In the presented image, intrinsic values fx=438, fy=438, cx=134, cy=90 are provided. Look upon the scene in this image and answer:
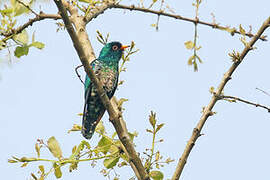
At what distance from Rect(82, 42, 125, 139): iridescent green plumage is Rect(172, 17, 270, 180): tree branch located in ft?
6.07

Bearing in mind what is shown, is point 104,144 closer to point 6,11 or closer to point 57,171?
point 57,171

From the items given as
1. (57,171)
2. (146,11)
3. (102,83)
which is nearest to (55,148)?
(57,171)

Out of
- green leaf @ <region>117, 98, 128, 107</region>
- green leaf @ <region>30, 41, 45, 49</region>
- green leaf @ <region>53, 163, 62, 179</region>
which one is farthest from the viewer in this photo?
green leaf @ <region>117, 98, 128, 107</region>

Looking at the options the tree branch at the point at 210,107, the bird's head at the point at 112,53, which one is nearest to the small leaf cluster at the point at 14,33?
the tree branch at the point at 210,107

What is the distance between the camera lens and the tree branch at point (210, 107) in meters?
2.78

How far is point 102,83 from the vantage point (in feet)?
17.6

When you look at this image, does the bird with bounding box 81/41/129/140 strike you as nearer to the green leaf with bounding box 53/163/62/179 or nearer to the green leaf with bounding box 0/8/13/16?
the green leaf with bounding box 53/163/62/179

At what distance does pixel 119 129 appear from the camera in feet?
10.0

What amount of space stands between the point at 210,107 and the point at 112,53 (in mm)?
3181

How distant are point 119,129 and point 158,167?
1.37ft

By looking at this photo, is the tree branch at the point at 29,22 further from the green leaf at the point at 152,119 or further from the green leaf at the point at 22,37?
the green leaf at the point at 152,119

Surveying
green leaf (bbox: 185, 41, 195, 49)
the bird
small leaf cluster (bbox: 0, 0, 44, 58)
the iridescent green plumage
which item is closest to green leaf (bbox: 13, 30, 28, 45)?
small leaf cluster (bbox: 0, 0, 44, 58)

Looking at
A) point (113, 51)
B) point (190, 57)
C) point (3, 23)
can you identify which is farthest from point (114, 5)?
point (113, 51)

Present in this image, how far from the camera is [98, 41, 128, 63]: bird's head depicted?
232 inches
